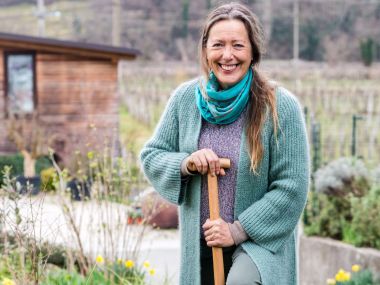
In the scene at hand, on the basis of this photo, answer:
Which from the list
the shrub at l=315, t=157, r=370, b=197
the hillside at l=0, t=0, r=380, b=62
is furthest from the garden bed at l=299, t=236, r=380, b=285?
the hillside at l=0, t=0, r=380, b=62

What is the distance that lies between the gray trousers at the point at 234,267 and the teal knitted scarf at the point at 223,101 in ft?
1.72

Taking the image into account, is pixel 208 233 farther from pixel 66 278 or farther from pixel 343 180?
pixel 343 180

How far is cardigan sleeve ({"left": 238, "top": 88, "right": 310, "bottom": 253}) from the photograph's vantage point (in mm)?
3570

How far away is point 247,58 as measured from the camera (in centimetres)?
359

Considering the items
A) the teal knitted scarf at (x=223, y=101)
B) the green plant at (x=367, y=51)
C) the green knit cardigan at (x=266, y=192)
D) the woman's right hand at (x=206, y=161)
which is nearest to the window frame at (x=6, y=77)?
the green knit cardigan at (x=266, y=192)

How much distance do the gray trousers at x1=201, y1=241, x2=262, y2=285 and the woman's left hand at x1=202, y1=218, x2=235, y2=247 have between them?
7cm

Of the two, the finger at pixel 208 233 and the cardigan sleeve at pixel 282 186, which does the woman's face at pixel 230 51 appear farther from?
the finger at pixel 208 233

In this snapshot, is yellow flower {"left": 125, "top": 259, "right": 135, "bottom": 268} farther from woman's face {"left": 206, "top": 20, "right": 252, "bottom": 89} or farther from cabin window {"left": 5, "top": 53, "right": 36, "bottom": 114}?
cabin window {"left": 5, "top": 53, "right": 36, "bottom": 114}

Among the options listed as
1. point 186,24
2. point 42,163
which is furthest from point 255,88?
point 186,24

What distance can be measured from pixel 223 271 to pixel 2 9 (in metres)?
63.4

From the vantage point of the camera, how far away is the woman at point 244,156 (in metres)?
3.56

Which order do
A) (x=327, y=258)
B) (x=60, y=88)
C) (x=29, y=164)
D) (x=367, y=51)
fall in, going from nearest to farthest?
(x=327, y=258) → (x=29, y=164) → (x=60, y=88) → (x=367, y=51)

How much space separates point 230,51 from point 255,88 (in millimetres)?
188

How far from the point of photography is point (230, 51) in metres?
3.56
